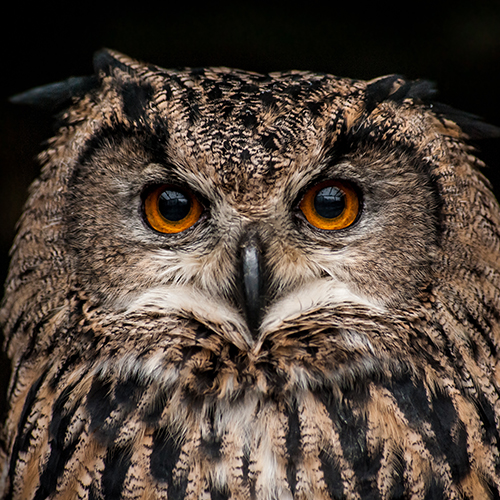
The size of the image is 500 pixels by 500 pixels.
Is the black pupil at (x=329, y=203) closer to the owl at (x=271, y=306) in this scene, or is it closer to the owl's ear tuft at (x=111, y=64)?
the owl at (x=271, y=306)

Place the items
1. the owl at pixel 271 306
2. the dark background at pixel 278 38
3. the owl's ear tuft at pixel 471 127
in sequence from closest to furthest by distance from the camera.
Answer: the owl at pixel 271 306, the owl's ear tuft at pixel 471 127, the dark background at pixel 278 38

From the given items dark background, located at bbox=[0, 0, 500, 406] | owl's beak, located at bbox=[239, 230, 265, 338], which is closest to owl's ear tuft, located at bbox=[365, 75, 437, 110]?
owl's beak, located at bbox=[239, 230, 265, 338]

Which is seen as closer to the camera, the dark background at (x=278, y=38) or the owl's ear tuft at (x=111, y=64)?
the owl's ear tuft at (x=111, y=64)

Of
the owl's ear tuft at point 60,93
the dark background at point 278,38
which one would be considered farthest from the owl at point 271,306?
the dark background at point 278,38

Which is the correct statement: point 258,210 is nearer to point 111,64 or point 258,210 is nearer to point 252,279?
point 252,279

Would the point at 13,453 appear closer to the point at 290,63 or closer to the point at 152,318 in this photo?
the point at 152,318

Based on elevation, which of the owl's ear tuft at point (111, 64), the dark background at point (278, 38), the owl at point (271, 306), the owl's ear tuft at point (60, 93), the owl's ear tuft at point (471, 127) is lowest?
the owl at point (271, 306)
